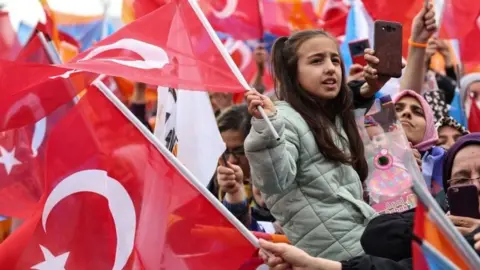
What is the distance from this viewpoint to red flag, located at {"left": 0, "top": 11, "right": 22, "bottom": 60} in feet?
23.2

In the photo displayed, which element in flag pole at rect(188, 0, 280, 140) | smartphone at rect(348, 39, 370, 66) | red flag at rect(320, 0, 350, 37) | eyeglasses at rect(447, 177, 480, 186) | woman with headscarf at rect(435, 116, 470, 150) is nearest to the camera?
eyeglasses at rect(447, 177, 480, 186)

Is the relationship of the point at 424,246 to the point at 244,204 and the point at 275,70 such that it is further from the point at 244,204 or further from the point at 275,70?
the point at 244,204

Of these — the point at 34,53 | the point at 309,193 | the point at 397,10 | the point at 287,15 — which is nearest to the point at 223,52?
the point at 309,193

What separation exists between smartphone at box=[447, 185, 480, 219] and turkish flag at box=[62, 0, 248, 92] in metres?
1.21

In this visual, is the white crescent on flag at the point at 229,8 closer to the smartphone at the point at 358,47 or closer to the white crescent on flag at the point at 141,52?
the smartphone at the point at 358,47

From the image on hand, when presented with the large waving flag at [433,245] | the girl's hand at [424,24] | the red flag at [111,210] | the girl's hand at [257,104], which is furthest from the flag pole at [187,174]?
the girl's hand at [424,24]

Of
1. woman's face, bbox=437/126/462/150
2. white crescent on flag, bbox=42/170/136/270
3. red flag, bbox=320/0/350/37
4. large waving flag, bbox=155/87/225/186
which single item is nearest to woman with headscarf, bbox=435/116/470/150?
woman's face, bbox=437/126/462/150

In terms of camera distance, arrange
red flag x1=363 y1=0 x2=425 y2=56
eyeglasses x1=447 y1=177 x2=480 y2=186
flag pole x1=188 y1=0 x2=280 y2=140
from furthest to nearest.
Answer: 1. red flag x1=363 y1=0 x2=425 y2=56
2. flag pole x1=188 y1=0 x2=280 y2=140
3. eyeglasses x1=447 y1=177 x2=480 y2=186

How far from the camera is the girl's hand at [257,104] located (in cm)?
408

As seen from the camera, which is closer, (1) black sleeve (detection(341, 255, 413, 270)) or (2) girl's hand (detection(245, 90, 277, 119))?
(1) black sleeve (detection(341, 255, 413, 270))

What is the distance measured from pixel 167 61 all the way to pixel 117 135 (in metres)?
0.36

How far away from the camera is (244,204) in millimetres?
5125

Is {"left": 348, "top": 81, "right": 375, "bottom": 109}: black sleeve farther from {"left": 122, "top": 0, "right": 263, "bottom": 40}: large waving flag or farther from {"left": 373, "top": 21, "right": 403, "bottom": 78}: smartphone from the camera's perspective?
{"left": 122, "top": 0, "right": 263, "bottom": 40}: large waving flag

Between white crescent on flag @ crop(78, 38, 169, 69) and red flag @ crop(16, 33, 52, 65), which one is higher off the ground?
white crescent on flag @ crop(78, 38, 169, 69)
